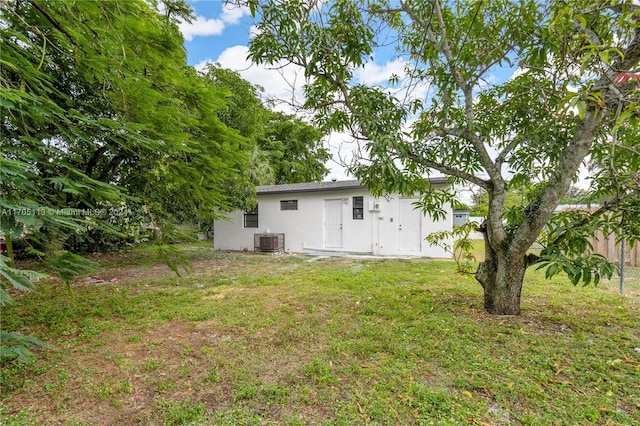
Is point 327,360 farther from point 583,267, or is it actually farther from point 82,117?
point 82,117

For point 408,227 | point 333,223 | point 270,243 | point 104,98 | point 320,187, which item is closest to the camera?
point 104,98

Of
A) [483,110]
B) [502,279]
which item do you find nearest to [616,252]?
[502,279]

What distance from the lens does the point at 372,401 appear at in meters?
2.13

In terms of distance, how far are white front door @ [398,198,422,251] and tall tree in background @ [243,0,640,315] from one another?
5.41 meters

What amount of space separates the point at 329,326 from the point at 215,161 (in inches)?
94.6

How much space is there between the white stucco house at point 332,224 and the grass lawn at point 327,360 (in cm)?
464

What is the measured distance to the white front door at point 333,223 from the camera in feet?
34.8

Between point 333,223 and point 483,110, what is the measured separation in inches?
287

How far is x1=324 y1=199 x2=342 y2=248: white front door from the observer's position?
10602 mm

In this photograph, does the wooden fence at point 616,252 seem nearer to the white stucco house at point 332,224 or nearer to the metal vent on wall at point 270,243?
the white stucco house at point 332,224

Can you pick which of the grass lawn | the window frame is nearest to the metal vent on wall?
the window frame

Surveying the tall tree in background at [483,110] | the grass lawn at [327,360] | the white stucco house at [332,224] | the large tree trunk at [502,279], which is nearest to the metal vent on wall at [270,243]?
the white stucco house at [332,224]

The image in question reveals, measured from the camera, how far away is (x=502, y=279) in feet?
11.8

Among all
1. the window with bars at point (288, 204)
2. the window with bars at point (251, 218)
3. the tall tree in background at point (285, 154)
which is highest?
the tall tree in background at point (285, 154)
